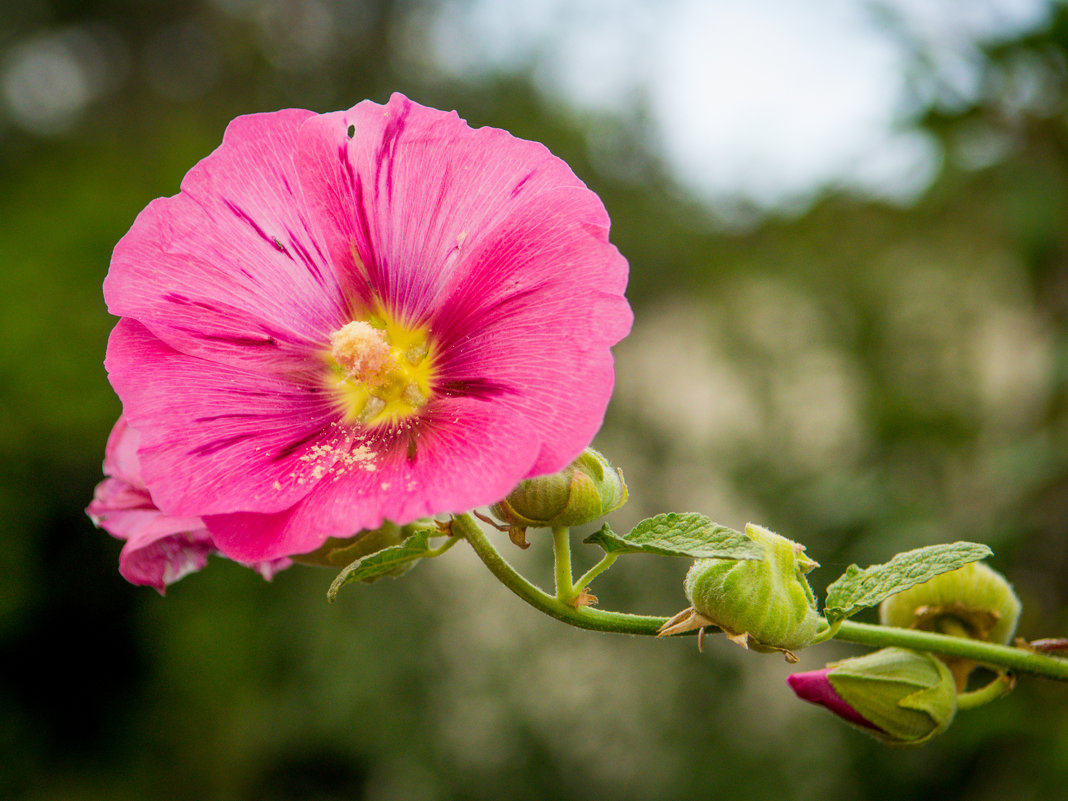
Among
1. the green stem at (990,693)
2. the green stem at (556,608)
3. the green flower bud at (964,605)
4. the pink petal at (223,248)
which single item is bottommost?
the green stem at (990,693)

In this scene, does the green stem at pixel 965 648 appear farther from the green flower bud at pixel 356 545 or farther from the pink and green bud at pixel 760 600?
the green flower bud at pixel 356 545

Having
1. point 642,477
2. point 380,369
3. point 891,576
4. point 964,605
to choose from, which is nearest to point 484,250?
point 380,369

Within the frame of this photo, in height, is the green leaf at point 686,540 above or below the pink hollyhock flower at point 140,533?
above


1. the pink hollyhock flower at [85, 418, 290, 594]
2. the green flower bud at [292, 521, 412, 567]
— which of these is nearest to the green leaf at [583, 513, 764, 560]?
the green flower bud at [292, 521, 412, 567]

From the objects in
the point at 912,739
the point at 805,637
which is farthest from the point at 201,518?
the point at 912,739

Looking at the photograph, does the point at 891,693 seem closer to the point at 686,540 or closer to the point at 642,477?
the point at 686,540

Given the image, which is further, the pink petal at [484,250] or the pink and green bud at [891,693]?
the pink and green bud at [891,693]

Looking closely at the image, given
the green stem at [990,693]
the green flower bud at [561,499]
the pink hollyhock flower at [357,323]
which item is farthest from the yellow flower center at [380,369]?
the green stem at [990,693]
